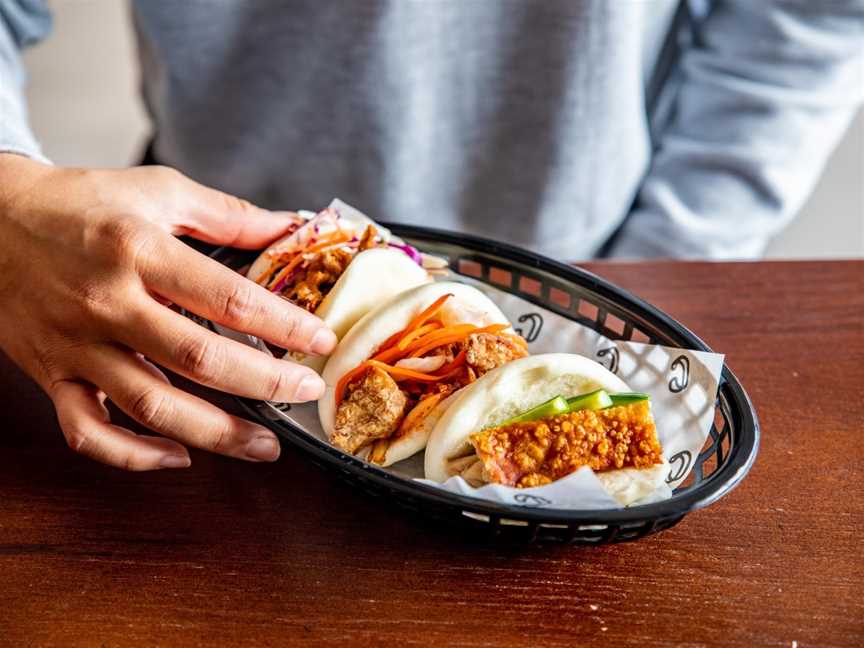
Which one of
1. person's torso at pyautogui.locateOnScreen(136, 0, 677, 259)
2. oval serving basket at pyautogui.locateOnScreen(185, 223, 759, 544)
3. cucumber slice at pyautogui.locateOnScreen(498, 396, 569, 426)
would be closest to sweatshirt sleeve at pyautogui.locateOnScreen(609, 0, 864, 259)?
person's torso at pyautogui.locateOnScreen(136, 0, 677, 259)

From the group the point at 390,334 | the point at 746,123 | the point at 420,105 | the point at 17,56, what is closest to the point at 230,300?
the point at 390,334

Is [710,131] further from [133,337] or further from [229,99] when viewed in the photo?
[133,337]

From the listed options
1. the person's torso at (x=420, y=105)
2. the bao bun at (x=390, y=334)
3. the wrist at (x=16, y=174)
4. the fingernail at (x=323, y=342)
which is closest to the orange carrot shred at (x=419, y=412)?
the bao bun at (x=390, y=334)

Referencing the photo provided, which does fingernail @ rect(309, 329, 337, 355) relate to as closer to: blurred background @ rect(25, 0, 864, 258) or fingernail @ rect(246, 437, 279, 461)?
fingernail @ rect(246, 437, 279, 461)

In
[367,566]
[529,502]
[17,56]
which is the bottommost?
[367,566]

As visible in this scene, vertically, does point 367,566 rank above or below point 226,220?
below

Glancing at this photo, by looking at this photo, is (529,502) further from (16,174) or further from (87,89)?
(87,89)

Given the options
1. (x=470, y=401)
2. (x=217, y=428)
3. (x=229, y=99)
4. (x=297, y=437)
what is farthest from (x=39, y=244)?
(x=229, y=99)
